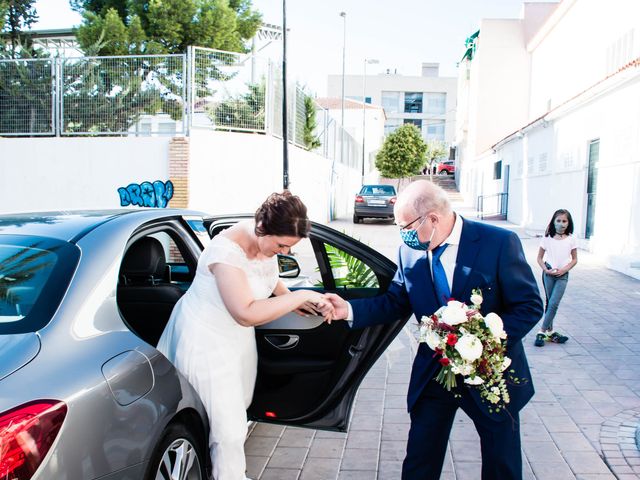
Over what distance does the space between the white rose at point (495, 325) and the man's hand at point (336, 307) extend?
828 millimetres

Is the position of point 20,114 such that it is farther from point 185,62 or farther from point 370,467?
point 370,467

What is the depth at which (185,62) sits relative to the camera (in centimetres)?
1402

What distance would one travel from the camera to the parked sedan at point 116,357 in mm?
1865

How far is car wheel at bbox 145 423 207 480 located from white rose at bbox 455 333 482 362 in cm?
124

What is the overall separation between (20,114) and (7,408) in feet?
48.7

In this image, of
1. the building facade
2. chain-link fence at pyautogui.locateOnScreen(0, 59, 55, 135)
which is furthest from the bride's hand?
the building facade

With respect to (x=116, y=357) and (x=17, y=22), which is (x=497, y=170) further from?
(x=116, y=357)

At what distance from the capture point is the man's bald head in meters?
2.52

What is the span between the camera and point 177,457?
2.52 meters

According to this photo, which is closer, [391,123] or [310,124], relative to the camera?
[310,124]

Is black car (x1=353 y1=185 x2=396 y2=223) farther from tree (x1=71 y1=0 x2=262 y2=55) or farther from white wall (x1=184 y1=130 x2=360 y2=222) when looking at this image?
tree (x1=71 y1=0 x2=262 y2=55)

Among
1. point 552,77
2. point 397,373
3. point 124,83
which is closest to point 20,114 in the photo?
point 124,83

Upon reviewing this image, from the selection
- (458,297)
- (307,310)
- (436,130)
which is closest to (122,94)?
(307,310)

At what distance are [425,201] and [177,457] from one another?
1516 millimetres
